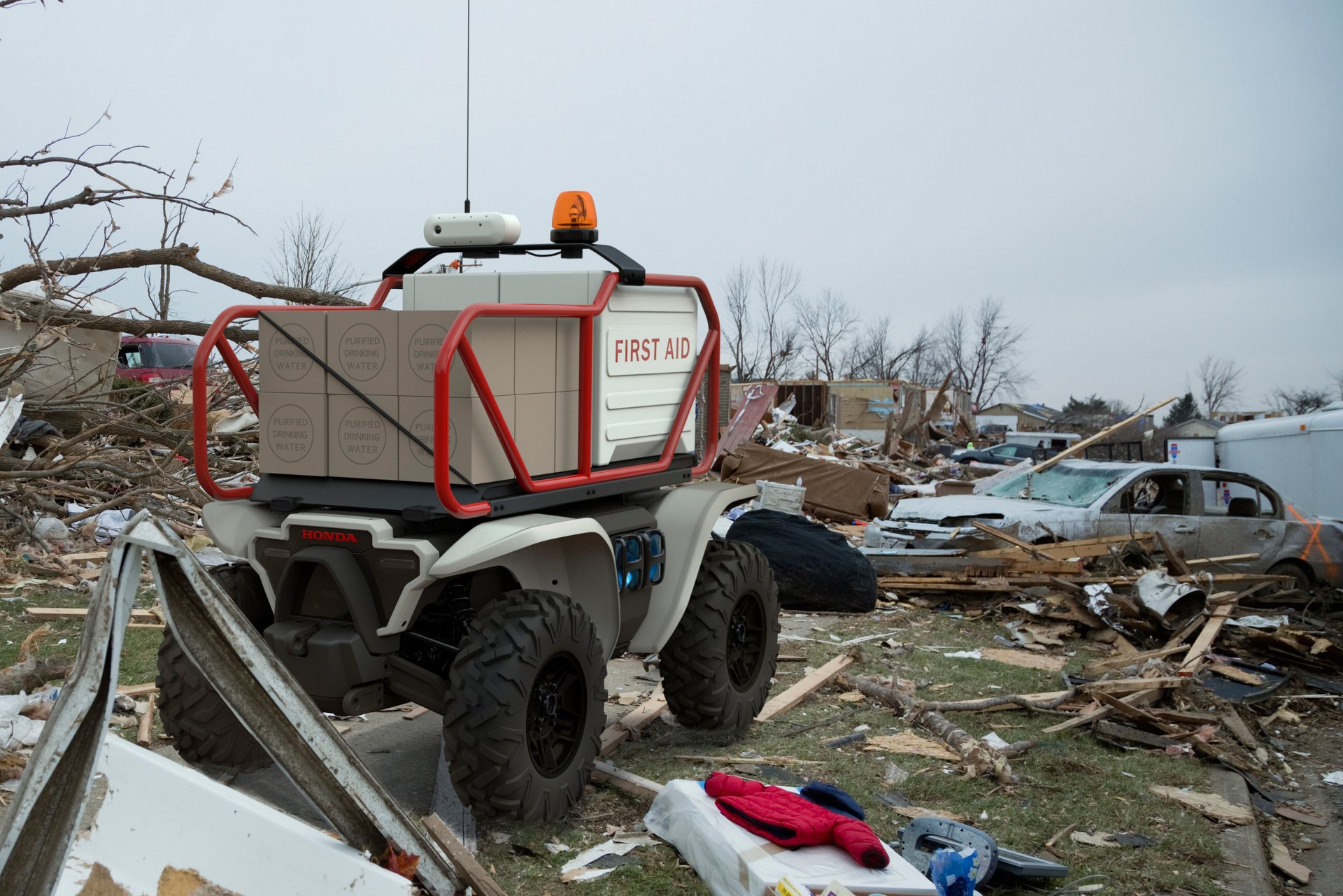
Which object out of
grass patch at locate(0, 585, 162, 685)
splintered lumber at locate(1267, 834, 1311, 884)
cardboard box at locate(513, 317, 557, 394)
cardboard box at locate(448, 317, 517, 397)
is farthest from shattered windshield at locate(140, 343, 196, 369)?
splintered lumber at locate(1267, 834, 1311, 884)

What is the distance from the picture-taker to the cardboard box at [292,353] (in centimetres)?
491

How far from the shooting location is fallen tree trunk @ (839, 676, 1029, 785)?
5.89 metres

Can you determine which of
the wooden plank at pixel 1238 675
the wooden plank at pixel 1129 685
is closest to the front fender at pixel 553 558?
the wooden plank at pixel 1129 685

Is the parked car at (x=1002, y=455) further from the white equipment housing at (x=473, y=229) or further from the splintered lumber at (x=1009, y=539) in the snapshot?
the white equipment housing at (x=473, y=229)

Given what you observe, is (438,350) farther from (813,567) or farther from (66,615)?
(813,567)

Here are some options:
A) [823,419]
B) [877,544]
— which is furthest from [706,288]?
[823,419]

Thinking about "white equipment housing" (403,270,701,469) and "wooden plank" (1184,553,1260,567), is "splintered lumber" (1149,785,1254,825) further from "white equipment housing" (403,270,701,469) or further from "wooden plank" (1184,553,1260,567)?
"wooden plank" (1184,553,1260,567)

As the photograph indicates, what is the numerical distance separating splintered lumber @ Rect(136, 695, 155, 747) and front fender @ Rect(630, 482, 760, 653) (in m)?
2.50

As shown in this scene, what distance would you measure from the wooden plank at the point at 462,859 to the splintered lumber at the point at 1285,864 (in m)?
3.67

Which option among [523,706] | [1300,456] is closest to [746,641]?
[523,706]

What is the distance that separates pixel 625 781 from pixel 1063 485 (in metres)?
8.47

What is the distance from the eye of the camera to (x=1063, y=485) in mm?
12375

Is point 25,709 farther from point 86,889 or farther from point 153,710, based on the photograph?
point 86,889

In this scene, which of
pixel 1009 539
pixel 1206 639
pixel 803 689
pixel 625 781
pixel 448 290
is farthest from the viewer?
pixel 1009 539
